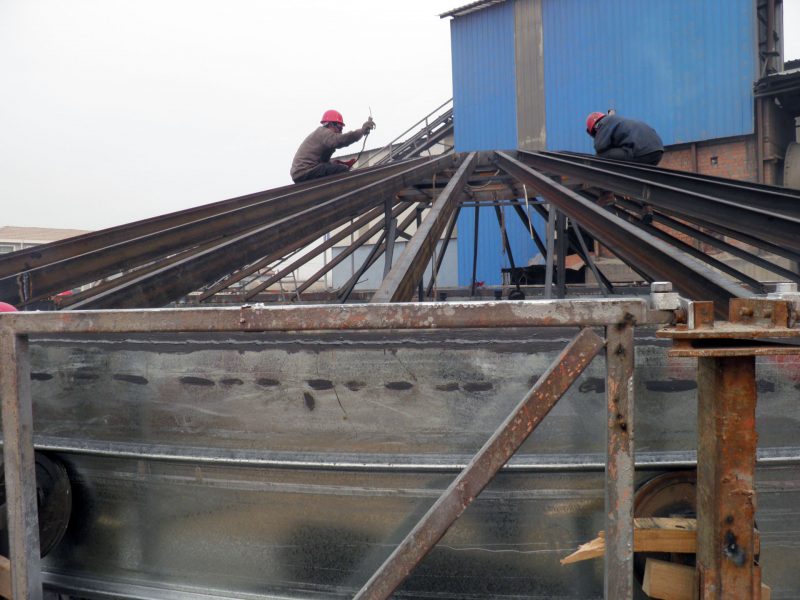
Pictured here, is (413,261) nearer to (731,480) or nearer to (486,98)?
(731,480)

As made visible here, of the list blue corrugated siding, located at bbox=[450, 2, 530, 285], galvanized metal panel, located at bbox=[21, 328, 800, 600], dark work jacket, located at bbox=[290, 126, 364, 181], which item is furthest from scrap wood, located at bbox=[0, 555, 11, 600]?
blue corrugated siding, located at bbox=[450, 2, 530, 285]

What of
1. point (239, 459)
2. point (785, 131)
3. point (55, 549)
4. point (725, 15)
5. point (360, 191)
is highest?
point (725, 15)

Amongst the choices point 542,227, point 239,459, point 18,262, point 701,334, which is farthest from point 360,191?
point 542,227

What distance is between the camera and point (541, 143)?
1455cm

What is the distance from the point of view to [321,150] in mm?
5527

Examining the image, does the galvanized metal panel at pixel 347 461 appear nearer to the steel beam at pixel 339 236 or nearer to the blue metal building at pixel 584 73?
the steel beam at pixel 339 236

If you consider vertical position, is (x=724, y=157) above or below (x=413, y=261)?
above

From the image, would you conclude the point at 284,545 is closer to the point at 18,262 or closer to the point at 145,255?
the point at 145,255

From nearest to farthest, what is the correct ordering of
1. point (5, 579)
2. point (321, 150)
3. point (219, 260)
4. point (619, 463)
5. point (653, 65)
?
1. point (619, 463)
2. point (5, 579)
3. point (219, 260)
4. point (321, 150)
5. point (653, 65)

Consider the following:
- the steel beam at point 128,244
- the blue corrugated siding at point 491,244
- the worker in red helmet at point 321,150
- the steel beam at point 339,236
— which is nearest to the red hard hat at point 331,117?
the worker in red helmet at point 321,150

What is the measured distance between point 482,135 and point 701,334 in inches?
604

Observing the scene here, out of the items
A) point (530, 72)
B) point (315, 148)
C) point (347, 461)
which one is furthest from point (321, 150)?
point (530, 72)

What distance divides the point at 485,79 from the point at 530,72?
1.40 meters

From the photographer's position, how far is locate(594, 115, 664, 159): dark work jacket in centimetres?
525
